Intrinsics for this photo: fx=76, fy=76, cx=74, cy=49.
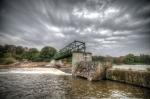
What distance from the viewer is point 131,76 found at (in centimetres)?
656

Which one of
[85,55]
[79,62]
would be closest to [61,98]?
[79,62]

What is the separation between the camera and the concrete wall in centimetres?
551

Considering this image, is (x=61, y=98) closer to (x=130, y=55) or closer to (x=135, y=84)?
(x=135, y=84)

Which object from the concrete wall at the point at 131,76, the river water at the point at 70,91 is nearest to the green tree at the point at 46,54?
the river water at the point at 70,91

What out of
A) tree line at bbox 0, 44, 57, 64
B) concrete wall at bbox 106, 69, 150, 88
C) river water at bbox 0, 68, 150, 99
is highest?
tree line at bbox 0, 44, 57, 64

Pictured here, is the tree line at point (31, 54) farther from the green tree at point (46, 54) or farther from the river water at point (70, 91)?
the river water at point (70, 91)

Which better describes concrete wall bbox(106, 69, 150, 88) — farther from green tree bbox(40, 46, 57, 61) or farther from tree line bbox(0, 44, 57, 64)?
green tree bbox(40, 46, 57, 61)

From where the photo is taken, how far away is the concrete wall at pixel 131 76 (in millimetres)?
5509

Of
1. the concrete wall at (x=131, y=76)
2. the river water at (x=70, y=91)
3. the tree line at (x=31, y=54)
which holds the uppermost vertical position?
the tree line at (x=31, y=54)

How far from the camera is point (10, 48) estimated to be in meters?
80.7

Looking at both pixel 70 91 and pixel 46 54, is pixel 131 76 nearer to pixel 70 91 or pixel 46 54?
pixel 70 91

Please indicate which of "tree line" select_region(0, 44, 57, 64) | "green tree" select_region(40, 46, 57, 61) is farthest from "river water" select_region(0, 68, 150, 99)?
"green tree" select_region(40, 46, 57, 61)

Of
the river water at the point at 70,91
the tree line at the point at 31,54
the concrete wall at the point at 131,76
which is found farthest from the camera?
the tree line at the point at 31,54

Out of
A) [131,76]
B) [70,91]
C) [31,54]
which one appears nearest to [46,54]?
[31,54]
